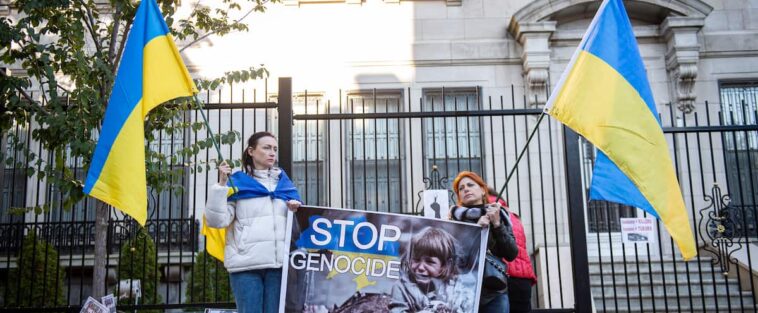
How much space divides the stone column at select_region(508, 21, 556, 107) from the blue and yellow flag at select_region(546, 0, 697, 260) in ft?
20.3

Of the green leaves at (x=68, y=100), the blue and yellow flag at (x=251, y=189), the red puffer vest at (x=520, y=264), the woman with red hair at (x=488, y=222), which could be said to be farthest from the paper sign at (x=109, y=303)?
the red puffer vest at (x=520, y=264)

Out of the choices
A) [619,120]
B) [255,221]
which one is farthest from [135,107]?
[619,120]

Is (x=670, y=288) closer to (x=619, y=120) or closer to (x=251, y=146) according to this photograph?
(x=619, y=120)

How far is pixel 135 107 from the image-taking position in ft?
19.2

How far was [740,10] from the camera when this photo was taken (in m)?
13.2

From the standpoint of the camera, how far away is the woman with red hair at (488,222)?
564cm

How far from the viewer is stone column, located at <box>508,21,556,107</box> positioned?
12.4 m

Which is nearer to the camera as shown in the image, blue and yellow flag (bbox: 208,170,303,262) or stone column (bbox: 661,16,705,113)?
blue and yellow flag (bbox: 208,170,303,262)

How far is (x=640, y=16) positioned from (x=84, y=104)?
975cm

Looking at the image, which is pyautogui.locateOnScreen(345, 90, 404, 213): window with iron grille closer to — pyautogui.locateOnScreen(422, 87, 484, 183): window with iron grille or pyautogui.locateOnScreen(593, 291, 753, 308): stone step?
pyautogui.locateOnScreen(422, 87, 484, 183): window with iron grille

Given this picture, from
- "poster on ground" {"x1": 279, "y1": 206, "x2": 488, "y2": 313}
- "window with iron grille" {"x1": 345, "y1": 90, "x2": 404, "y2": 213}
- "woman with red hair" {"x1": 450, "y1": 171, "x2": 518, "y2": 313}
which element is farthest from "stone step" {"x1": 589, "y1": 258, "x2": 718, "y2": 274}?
"poster on ground" {"x1": 279, "y1": 206, "x2": 488, "y2": 313}

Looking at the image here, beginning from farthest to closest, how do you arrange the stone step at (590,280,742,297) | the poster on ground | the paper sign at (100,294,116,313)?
the stone step at (590,280,742,297) < the paper sign at (100,294,116,313) < the poster on ground

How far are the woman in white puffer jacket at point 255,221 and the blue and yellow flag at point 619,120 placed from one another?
2.31m

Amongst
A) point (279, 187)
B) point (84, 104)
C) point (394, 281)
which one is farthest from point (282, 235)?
point (84, 104)
